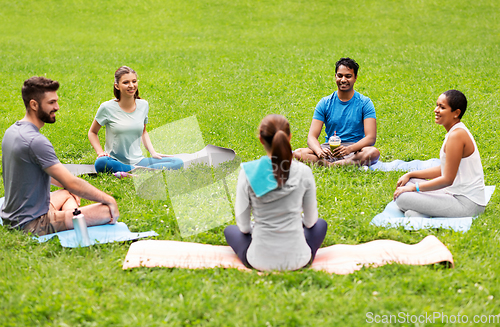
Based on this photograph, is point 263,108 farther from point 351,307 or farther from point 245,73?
point 351,307

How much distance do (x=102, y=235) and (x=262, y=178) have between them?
226 centimetres

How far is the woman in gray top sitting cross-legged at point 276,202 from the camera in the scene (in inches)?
157

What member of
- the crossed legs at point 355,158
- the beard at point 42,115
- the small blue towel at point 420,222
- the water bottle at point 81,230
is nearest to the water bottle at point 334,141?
the crossed legs at point 355,158

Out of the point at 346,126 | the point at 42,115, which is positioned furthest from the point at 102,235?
the point at 346,126

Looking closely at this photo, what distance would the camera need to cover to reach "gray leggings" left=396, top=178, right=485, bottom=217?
5.63 m

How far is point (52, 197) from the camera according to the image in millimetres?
5711

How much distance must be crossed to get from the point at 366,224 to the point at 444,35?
67.0 ft

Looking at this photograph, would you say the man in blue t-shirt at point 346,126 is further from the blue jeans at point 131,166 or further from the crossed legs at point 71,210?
the crossed legs at point 71,210

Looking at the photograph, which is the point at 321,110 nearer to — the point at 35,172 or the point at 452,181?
the point at 452,181

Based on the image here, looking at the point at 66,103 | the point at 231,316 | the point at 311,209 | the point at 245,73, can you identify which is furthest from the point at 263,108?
the point at 231,316

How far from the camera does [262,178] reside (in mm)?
4070

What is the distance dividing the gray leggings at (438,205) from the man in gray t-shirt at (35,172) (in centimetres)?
371

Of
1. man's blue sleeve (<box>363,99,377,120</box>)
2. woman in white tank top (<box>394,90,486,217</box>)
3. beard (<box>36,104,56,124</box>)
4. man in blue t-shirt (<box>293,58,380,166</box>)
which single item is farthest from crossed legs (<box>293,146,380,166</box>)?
beard (<box>36,104,56,124</box>)

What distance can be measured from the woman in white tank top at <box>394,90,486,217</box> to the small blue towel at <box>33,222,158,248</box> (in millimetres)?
3287
